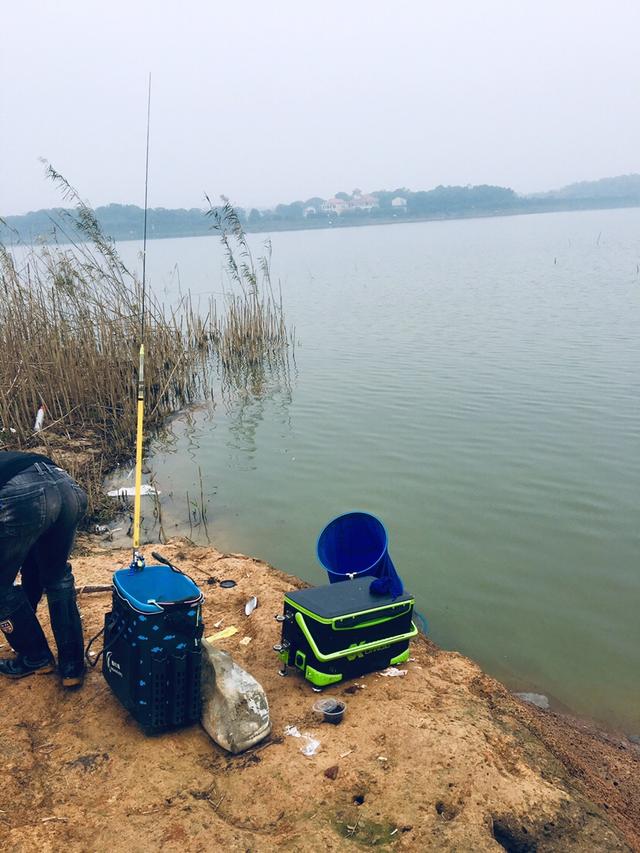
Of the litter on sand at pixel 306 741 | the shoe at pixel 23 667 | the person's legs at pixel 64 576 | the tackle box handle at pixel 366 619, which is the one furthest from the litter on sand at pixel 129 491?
the litter on sand at pixel 306 741

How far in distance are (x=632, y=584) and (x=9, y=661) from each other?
4.12 m

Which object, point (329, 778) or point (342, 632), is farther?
point (342, 632)

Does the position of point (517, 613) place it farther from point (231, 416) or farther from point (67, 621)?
point (231, 416)

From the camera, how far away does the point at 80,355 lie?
810cm

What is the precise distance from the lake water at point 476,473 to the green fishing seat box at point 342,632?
113 cm

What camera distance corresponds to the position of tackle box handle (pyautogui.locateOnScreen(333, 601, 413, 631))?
3.13 m

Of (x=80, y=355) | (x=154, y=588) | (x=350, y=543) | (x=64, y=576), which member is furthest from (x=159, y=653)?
(x=80, y=355)

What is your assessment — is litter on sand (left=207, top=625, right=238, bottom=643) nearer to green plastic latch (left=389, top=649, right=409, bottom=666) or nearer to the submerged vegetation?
green plastic latch (left=389, top=649, right=409, bottom=666)

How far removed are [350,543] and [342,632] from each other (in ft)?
3.88

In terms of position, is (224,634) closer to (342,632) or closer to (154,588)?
(342,632)

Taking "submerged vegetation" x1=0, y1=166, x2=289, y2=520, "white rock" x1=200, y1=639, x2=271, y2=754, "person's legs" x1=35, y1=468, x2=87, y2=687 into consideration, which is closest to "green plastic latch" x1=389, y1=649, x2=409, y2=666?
"white rock" x1=200, y1=639, x2=271, y2=754

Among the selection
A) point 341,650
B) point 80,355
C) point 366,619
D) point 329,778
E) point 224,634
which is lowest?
point 224,634

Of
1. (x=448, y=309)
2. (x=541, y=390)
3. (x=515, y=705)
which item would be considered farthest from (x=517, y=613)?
(x=448, y=309)

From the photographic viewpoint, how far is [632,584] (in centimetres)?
485
